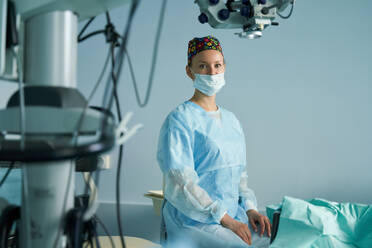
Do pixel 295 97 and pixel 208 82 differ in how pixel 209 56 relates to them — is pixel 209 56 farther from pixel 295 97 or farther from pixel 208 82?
pixel 295 97

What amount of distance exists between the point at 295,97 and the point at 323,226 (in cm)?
137

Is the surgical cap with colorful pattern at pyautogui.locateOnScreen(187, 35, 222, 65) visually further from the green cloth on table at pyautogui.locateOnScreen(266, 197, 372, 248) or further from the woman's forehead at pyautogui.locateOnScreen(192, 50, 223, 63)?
the green cloth on table at pyautogui.locateOnScreen(266, 197, 372, 248)

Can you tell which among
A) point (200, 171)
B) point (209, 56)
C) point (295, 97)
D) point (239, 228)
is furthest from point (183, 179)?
point (295, 97)

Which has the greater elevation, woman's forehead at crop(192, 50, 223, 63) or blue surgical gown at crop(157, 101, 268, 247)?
woman's forehead at crop(192, 50, 223, 63)

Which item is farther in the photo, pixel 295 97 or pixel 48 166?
→ pixel 295 97

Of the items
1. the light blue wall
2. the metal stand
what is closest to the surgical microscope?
the metal stand

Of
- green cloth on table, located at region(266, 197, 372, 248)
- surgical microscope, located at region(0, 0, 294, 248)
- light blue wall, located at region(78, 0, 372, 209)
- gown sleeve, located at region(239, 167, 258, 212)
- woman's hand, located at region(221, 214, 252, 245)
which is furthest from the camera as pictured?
light blue wall, located at region(78, 0, 372, 209)

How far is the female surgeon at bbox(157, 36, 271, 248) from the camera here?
114 cm

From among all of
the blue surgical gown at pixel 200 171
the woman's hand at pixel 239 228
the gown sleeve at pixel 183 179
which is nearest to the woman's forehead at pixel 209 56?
the blue surgical gown at pixel 200 171

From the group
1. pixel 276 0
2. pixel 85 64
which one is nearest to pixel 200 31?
pixel 85 64

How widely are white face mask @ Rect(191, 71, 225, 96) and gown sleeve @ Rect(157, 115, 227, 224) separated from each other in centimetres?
22

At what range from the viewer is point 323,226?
47.7 inches

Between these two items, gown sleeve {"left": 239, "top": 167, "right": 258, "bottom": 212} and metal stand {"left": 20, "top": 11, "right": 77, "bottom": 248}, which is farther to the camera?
gown sleeve {"left": 239, "top": 167, "right": 258, "bottom": 212}

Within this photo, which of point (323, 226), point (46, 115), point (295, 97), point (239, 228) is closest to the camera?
point (46, 115)
